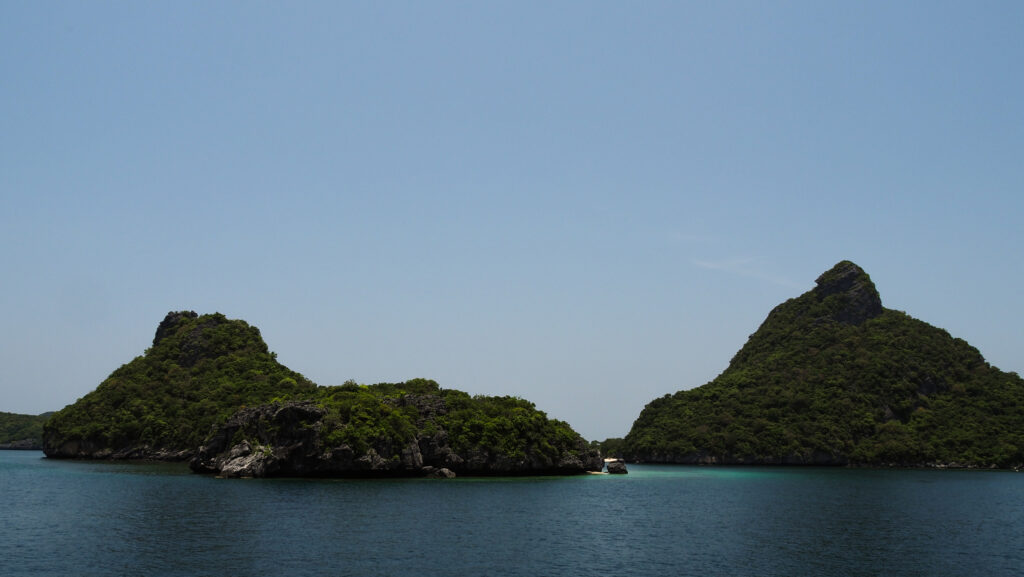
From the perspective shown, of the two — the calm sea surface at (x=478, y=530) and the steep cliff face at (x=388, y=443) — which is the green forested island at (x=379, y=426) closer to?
→ the steep cliff face at (x=388, y=443)

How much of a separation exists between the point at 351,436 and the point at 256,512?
3709cm

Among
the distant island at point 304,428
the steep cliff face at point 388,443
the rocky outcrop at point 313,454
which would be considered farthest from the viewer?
the distant island at point 304,428

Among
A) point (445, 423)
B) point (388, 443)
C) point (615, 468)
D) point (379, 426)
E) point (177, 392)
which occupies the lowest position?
point (615, 468)

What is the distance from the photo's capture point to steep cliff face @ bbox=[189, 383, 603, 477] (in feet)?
316

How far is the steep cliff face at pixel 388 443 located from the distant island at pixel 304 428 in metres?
0.16

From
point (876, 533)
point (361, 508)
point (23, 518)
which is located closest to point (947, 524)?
point (876, 533)

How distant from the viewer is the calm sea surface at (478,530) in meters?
40.5

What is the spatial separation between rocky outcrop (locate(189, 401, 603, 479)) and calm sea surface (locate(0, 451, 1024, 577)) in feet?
23.2

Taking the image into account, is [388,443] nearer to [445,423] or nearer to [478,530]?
[445,423]

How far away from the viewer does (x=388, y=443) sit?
9975 cm

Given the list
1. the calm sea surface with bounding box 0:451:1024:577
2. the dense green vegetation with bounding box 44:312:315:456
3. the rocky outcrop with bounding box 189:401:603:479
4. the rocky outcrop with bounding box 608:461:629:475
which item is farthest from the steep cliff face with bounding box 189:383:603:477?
the dense green vegetation with bounding box 44:312:315:456

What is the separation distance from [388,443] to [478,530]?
163 ft

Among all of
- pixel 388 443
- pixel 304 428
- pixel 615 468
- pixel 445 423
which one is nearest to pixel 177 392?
pixel 304 428

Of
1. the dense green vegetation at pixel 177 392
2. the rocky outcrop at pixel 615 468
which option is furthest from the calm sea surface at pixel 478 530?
the dense green vegetation at pixel 177 392
